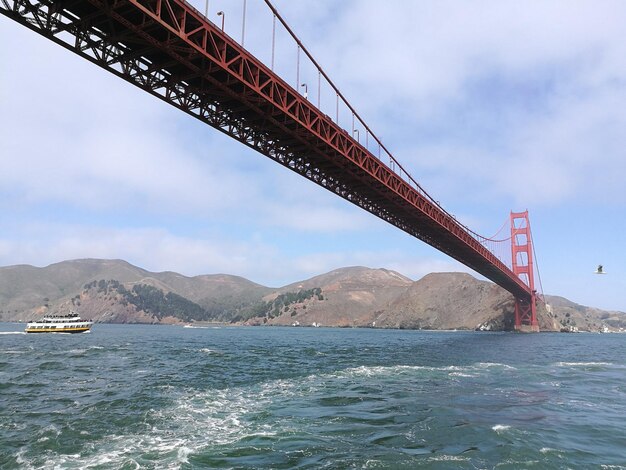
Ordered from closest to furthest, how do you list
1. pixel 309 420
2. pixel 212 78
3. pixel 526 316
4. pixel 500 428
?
pixel 500 428 → pixel 309 420 → pixel 212 78 → pixel 526 316

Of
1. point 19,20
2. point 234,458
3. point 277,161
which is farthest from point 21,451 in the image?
point 277,161

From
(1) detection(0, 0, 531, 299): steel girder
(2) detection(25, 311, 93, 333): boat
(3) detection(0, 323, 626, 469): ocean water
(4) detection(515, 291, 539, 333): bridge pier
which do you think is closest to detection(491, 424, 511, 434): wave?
(3) detection(0, 323, 626, 469): ocean water

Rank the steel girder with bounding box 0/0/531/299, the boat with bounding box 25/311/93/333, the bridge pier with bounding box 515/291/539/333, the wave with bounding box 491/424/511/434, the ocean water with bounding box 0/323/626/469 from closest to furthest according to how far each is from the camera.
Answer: the ocean water with bounding box 0/323/626/469 → the wave with bounding box 491/424/511/434 → the steel girder with bounding box 0/0/531/299 → the boat with bounding box 25/311/93/333 → the bridge pier with bounding box 515/291/539/333

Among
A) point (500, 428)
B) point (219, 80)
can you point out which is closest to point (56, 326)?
point (219, 80)

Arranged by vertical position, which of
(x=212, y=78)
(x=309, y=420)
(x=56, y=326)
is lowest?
(x=56, y=326)

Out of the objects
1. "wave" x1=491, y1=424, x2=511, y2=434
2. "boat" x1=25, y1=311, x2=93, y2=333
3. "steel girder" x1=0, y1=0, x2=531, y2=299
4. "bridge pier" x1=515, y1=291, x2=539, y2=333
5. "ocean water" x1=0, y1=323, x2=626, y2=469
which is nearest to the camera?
"ocean water" x1=0, y1=323, x2=626, y2=469

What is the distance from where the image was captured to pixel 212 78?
2219cm

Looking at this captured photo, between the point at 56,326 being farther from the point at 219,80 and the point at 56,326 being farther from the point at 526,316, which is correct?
the point at 526,316

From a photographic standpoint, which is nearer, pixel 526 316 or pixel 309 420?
pixel 309 420

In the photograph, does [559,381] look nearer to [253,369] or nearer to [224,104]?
[253,369]

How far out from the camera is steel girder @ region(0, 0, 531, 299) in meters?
17.7

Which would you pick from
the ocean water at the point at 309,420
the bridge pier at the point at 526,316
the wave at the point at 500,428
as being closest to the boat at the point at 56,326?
the ocean water at the point at 309,420

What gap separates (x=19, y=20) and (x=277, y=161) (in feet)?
64.2

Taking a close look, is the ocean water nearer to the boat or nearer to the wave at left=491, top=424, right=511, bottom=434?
the wave at left=491, top=424, right=511, bottom=434
